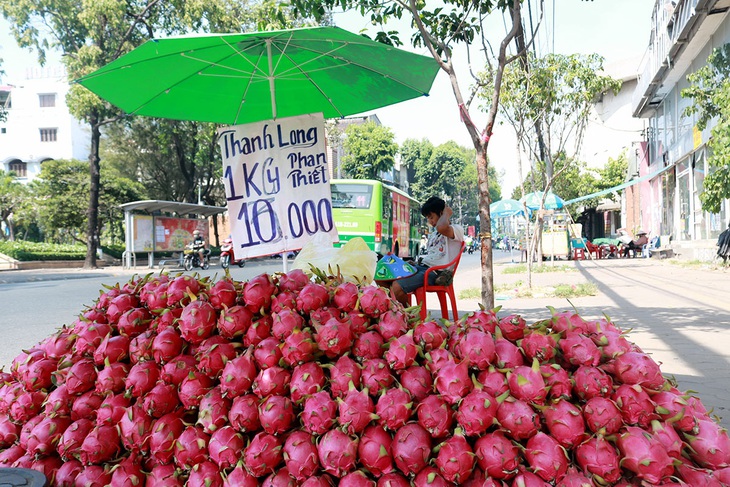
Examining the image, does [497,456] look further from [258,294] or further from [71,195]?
[71,195]

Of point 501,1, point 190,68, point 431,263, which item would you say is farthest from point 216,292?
point 501,1

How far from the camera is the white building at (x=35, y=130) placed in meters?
54.3

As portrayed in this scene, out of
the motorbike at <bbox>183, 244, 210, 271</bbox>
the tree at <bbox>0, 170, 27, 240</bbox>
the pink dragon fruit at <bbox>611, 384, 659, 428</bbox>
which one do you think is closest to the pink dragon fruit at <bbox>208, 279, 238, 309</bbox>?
the pink dragon fruit at <bbox>611, 384, 659, 428</bbox>

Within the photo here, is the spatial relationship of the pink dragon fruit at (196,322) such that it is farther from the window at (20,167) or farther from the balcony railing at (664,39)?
the window at (20,167)

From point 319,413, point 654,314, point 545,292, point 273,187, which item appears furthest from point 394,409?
point 545,292

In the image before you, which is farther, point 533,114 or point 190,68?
point 533,114

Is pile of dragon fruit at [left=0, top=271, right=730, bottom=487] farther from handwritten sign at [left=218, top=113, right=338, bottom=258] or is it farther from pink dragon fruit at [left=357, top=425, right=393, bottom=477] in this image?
handwritten sign at [left=218, top=113, right=338, bottom=258]

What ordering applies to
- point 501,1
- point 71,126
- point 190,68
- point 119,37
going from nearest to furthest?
point 190,68
point 501,1
point 119,37
point 71,126

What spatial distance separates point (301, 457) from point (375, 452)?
0.20 metres

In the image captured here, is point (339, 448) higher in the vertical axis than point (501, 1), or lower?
lower

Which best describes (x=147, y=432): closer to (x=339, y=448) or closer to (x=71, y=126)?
(x=339, y=448)

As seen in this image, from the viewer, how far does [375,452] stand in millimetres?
1415

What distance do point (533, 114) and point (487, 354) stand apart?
1236 cm

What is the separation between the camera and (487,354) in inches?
62.4
